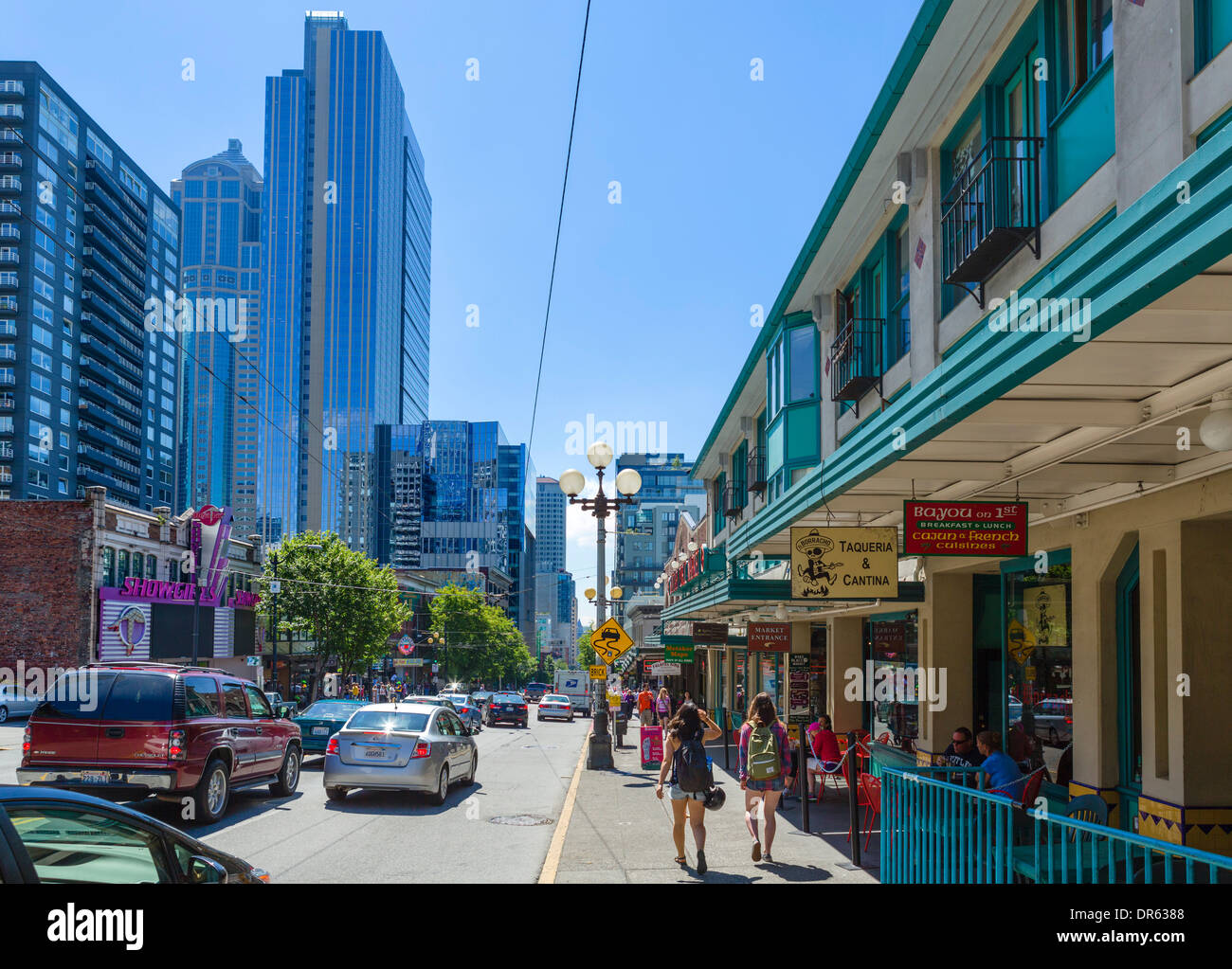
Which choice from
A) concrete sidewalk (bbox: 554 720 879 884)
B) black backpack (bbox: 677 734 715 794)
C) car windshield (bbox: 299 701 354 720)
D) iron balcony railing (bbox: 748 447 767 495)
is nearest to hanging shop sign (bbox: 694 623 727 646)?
iron balcony railing (bbox: 748 447 767 495)

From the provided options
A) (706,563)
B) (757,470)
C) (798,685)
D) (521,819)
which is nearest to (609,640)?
(706,563)

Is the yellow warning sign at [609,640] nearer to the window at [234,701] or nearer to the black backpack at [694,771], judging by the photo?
the window at [234,701]

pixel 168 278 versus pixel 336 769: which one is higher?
pixel 168 278

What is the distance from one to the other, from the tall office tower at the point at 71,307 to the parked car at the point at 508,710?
7132cm

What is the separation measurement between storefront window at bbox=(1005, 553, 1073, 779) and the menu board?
42.7ft

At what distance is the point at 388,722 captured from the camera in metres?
15.0

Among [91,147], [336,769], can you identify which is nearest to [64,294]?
[91,147]

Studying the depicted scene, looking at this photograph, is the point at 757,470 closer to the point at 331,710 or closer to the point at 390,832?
the point at 331,710

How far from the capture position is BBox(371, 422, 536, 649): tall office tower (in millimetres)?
181125

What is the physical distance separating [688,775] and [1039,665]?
5.28 metres

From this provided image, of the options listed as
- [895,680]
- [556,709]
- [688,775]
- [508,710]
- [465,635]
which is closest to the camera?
[688,775]
